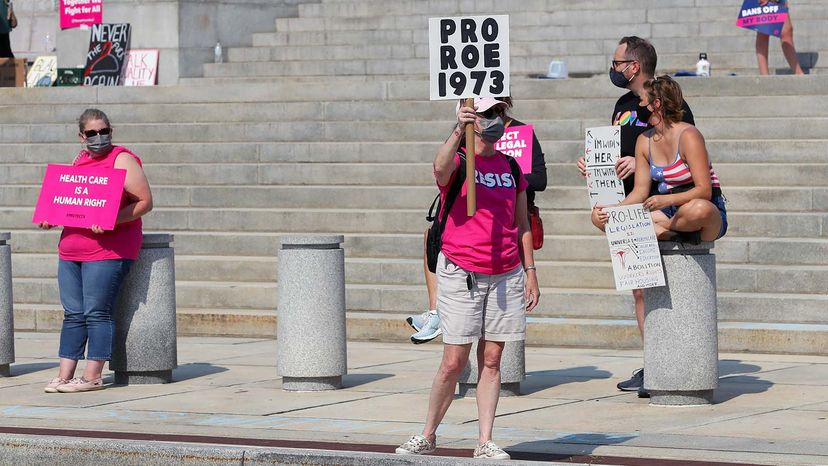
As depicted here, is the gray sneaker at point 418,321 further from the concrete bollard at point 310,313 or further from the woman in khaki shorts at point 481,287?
the woman in khaki shorts at point 481,287

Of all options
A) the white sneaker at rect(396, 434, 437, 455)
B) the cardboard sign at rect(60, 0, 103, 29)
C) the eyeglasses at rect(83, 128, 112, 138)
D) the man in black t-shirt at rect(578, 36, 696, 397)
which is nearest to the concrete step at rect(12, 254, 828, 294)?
the man in black t-shirt at rect(578, 36, 696, 397)

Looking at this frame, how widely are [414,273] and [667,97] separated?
4.96 meters

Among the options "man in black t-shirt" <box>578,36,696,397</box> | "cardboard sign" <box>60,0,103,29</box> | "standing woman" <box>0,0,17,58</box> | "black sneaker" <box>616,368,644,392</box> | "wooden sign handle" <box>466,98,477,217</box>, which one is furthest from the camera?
"standing woman" <box>0,0,17,58</box>

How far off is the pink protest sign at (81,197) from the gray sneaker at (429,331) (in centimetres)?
221

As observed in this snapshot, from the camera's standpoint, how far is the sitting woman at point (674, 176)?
9.06m

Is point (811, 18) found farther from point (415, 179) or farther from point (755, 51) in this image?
point (415, 179)

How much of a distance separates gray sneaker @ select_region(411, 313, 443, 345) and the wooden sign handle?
1.97m

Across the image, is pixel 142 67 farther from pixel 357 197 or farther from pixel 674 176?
pixel 674 176

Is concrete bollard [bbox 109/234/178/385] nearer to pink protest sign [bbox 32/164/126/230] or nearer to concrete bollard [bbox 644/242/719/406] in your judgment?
pink protest sign [bbox 32/164/126/230]

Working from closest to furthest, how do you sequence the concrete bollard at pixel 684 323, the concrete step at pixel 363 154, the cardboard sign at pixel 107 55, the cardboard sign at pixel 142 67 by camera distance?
the concrete bollard at pixel 684 323, the concrete step at pixel 363 154, the cardboard sign at pixel 107 55, the cardboard sign at pixel 142 67

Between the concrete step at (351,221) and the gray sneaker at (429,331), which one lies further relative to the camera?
the concrete step at (351,221)

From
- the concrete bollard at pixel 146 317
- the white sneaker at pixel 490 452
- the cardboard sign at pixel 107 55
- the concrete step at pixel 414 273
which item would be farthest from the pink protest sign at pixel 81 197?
the cardboard sign at pixel 107 55

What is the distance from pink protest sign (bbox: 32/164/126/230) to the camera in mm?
10211

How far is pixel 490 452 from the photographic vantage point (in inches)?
294
